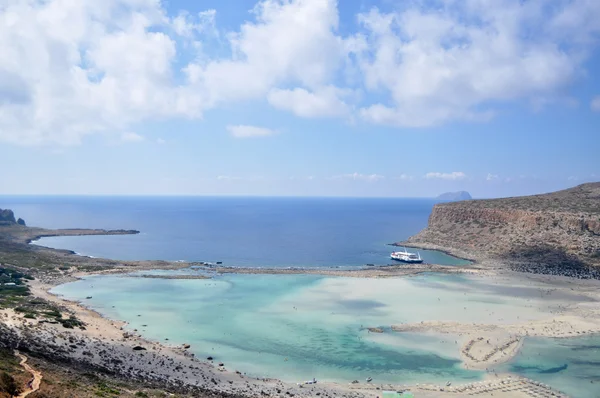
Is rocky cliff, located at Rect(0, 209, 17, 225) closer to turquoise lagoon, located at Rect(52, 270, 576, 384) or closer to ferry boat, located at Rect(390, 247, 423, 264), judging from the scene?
turquoise lagoon, located at Rect(52, 270, 576, 384)

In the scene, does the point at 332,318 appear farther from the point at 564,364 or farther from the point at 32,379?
the point at 32,379

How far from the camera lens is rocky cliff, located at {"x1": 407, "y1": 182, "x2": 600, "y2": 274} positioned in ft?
296

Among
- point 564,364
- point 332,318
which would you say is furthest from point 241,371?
point 564,364

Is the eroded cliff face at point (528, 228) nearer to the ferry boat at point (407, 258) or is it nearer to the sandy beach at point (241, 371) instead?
the ferry boat at point (407, 258)

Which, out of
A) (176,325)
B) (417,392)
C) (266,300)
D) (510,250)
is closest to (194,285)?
(266,300)

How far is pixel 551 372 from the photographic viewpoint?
3891cm

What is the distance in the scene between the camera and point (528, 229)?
3984 inches

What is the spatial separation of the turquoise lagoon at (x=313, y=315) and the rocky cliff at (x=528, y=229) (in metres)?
22.8

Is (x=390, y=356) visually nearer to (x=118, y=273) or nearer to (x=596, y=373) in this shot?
(x=596, y=373)

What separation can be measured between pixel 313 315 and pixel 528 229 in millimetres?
67324

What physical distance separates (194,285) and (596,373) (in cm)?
5536

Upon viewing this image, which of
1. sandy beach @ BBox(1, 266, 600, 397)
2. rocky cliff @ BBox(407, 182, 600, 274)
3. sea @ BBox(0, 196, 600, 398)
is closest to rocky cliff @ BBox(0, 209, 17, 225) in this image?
sea @ BBox(0, 196, 600, 398)

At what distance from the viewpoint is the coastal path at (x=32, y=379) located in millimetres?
24297

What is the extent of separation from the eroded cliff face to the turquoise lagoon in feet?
74.6
